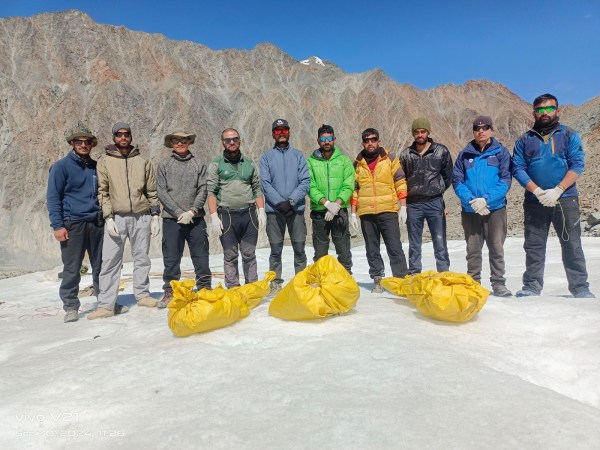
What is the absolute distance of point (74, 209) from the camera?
4832 mm

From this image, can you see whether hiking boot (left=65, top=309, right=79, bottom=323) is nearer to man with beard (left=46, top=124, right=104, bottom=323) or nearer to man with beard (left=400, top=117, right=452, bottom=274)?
man with beard (left=46, top=124, right=104, bottom=323)

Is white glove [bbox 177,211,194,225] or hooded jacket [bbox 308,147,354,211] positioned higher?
hooded jacket [bbox 308,147,354,211]

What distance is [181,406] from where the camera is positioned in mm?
2293

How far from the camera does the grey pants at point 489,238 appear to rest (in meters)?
4.80

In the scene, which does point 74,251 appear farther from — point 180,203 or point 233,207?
point 233,207

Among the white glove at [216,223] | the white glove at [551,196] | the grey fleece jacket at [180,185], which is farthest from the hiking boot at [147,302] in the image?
the white glove at [551,196]

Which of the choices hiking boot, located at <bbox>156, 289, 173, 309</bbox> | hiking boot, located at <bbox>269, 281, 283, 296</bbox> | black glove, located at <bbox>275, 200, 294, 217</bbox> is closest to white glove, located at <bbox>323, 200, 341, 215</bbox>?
black glove, located at <bbox>275, 200, 294, 217</bbox>

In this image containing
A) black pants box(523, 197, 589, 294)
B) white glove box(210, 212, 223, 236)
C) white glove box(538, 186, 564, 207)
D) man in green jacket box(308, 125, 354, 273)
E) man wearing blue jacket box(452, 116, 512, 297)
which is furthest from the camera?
man in green jacket box(308, 125, 354, 273)

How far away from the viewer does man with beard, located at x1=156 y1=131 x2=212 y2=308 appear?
5070 millimetres

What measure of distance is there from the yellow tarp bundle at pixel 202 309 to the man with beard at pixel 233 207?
5.04 ft

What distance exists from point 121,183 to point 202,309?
238 centimetres

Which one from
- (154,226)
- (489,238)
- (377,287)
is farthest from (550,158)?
(154,226)

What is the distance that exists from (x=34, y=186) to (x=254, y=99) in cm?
1948

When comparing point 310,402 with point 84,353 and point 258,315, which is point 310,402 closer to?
point 258,315
